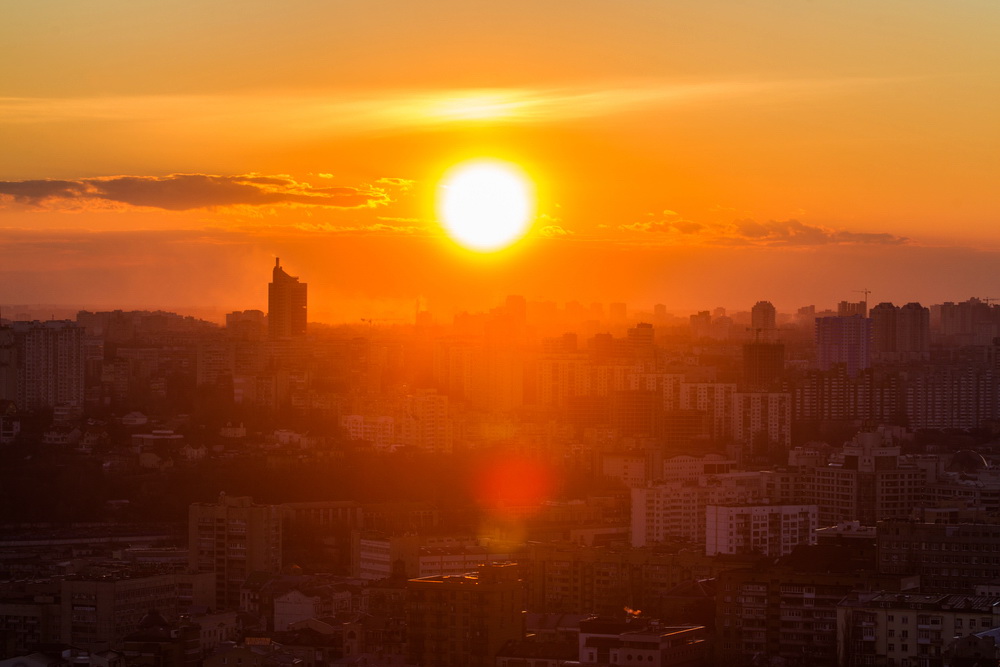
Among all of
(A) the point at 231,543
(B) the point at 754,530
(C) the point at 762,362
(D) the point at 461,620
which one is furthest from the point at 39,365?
(D) the point at 461,620

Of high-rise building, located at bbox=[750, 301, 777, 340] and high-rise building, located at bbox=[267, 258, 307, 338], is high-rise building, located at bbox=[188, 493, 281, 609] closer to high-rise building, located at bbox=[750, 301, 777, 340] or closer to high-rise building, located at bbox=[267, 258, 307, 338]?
high-rise building, located at bbox=[267, 258, 307, 338]

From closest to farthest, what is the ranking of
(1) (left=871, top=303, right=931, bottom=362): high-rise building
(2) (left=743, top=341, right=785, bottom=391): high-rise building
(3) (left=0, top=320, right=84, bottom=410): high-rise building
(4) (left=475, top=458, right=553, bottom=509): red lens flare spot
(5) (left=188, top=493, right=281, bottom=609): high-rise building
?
(5) (left=188, top=493, right=281, bottom=609): high-rise building → (4) (left=475, top=458, right=553, bottom=509): red lens flare spot → (3) (left=0, top=320, right=84, bottom=410): high-rise building → (2) (left=743, top=341, right=785, bottom=391): high-rise building → (1) (left=871, top=303, right=931, bottom=362): high-rise building

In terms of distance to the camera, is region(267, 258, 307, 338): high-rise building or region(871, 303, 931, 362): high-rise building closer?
region(267, 258, 307, 338): high-rise building

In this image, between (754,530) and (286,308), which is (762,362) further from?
(754,530)

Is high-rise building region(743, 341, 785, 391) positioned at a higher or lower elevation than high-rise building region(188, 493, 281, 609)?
higher

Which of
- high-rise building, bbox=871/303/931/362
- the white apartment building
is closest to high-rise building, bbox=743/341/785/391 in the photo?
high-rise building, bbox=871/303/931/362

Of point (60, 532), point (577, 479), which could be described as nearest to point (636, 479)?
point (577, 479)

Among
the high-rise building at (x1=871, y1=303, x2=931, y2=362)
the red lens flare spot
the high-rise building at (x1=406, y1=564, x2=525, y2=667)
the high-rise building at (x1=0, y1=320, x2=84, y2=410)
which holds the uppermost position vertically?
the high-rise building at (x1=871, y1=303, x2=931, y2=362)
